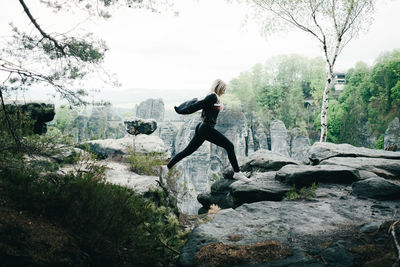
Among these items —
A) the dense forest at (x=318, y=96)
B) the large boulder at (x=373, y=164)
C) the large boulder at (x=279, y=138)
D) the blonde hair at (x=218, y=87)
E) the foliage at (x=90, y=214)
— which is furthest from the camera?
the large boulder at (x=279, y=138)

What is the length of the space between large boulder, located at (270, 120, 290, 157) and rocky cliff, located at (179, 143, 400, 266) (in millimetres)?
42059

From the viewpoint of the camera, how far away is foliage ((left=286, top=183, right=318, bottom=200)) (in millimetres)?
6637

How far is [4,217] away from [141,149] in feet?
33.9

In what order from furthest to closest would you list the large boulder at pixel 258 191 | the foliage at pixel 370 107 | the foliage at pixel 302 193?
the foliage at pixel 370 107 → the large boulder at pixel 258 191 → the foliage at pixel 302 193

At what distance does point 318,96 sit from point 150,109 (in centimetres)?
3388

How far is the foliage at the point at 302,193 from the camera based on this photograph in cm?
664

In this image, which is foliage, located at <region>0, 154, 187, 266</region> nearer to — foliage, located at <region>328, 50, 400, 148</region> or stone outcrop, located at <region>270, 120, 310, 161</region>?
foliage, located at <region>328, 50, 400, 148</region>

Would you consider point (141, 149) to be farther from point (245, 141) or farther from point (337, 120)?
point (337, 120)

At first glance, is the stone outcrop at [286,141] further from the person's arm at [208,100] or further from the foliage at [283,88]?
the person's arm at [208,100]

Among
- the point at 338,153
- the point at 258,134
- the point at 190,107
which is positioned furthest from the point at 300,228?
the point at 258,134

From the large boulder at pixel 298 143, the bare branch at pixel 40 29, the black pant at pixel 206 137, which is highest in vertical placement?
the bare branch at pixel 40 29

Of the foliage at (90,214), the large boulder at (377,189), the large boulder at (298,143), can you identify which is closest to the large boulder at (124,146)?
the large boulder at (377,189)

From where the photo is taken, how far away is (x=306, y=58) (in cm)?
6238

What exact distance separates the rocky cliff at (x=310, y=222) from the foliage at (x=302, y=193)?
43mm
